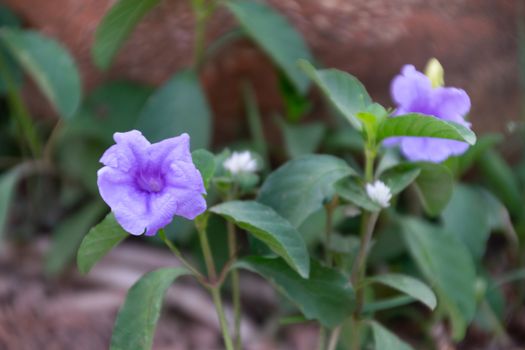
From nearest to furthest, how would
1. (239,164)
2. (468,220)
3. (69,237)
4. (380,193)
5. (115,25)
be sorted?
(380,193), (239,164), (115,25), (468,220), (69,237)

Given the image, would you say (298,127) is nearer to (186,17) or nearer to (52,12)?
(186,17)

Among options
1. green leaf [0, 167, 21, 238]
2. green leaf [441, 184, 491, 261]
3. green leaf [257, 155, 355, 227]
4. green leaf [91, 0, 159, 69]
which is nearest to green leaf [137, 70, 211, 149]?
green leaf [91, 0, 159, 69]

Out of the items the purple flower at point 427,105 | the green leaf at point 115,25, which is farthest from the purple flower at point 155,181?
the green leaf at point 115,25

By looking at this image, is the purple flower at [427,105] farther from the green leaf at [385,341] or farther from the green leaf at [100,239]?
the green leaf at [100,239]

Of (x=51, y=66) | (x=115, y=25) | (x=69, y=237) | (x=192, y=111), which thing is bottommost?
(x=69, y=237)

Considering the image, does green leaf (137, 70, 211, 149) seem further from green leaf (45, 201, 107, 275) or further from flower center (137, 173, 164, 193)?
flower center (137, 173, 164, 193)

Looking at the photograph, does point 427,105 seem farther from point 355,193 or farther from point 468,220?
point 468,220

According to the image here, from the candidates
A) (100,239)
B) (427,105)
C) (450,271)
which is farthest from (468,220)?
(100,239)
